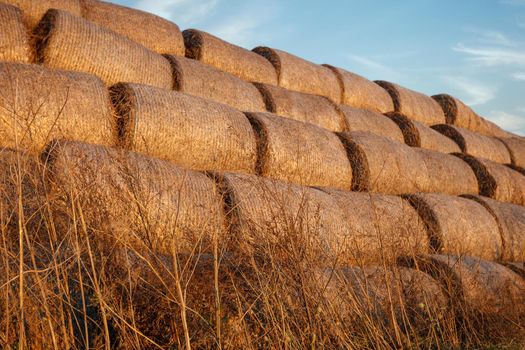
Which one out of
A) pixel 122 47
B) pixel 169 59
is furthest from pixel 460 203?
pixel 122 47

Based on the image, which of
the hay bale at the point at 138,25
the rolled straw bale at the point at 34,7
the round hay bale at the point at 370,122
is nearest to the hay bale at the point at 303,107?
the round hay bale at the point at 370,122

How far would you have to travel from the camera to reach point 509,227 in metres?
7.47

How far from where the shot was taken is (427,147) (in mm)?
8711

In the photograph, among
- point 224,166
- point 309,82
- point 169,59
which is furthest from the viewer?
point 309,82

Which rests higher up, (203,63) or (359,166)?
(203,63)

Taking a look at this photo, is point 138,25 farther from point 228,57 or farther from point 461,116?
point 461,116

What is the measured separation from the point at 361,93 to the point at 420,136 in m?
1.09

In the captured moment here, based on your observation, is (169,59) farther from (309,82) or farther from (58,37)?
(309,82)

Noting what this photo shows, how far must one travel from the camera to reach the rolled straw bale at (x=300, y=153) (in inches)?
230

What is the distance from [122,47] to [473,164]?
5244mm

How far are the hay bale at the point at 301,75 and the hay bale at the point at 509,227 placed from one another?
2370 millimetres

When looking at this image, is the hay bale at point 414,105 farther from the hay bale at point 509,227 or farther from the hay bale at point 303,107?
the hay bale at point 509,227

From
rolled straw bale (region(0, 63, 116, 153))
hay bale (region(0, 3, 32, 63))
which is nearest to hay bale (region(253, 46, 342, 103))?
rolled straw bale (region(0, 63, 116, 153))

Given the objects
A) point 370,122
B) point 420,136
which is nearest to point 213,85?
point 370,122
